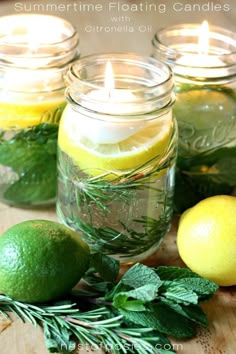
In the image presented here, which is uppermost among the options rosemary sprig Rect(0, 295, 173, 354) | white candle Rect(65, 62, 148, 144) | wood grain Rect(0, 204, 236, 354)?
white candle Rect(65, 62, 148, 144)

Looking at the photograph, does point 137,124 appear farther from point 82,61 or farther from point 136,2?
point 136,2

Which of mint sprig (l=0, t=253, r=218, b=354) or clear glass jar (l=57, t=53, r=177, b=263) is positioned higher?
clear glass jar (l=57, t=53, r=177, b=263)

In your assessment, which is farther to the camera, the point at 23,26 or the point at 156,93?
the point at 23,26

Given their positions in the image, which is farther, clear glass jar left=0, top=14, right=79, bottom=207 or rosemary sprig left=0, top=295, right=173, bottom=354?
clear glass jar left=0, top=14, right=79, bottom=207

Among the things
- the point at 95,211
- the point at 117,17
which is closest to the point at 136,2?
the point at 117,17

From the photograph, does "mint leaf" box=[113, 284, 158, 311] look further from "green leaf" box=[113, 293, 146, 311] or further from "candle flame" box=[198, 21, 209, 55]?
"candle flame" box=[198, 21, 209, 55]

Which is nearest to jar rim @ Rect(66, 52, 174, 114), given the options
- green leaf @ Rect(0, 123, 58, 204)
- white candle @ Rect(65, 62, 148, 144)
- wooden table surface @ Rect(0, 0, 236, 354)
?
white candle @ Rect(65, 62, 148, 144)
